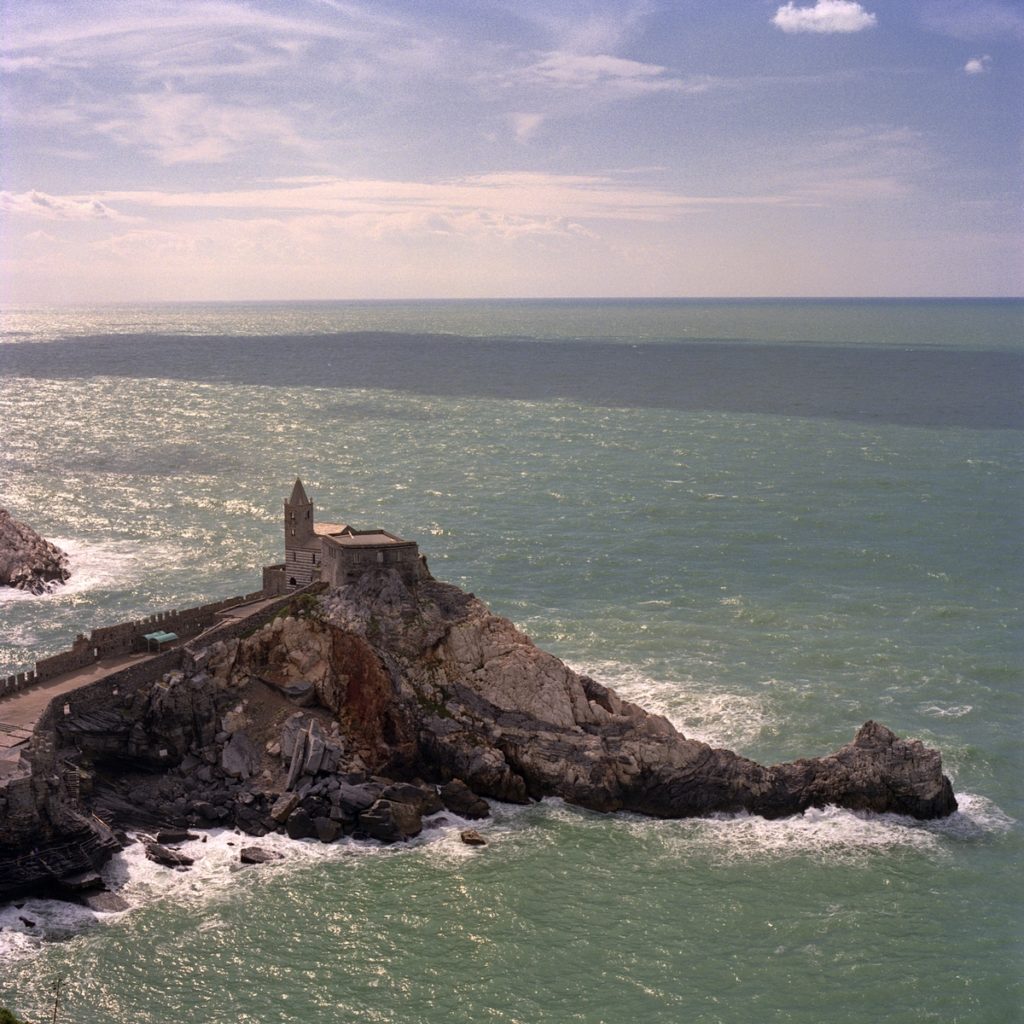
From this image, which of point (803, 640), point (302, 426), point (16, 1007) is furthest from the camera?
point (302, 426)

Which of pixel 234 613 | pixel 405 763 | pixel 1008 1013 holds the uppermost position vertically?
pixel 234 613

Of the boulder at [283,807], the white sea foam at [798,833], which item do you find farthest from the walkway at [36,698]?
the white sea foam at [798,833]

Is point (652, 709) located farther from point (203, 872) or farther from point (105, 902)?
point (105, 902)

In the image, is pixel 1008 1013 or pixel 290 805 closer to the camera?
pixel 1008 1013

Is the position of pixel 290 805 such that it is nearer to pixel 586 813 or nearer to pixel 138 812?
pixel 138 812

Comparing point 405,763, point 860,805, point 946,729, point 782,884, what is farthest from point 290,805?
point 946,729

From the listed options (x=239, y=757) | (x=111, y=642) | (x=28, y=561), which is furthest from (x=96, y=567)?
(x=239, y=757)
